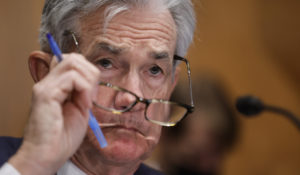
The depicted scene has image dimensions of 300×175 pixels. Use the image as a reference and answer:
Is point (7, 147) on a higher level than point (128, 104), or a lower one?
lower

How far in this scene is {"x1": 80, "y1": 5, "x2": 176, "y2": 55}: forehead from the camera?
1.87 m

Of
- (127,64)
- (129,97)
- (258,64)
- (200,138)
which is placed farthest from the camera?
(258,64)

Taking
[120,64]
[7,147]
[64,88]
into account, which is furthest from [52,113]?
[7,147]

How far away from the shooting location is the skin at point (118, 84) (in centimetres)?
153

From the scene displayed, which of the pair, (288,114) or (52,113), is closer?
(52,113)

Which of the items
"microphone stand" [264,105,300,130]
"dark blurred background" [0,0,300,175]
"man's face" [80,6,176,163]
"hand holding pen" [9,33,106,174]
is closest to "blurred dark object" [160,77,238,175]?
"dark blurred background" [0,0,300,175]

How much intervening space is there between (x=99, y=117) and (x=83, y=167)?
0.94ft

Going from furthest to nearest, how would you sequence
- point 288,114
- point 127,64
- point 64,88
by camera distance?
1. point 288,114
2. point 127,64
3. point 64,88

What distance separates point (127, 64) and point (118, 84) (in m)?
0.09

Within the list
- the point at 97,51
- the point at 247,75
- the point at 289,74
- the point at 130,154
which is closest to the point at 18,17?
the point at 97,51

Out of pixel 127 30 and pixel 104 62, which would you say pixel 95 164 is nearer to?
pixel 104 62

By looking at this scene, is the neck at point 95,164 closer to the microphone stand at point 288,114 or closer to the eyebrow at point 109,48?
the eyebrow at point 109,48

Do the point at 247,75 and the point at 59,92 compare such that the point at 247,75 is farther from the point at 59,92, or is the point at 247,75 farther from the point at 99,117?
the point at 59,92

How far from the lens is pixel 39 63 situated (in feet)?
6.60
